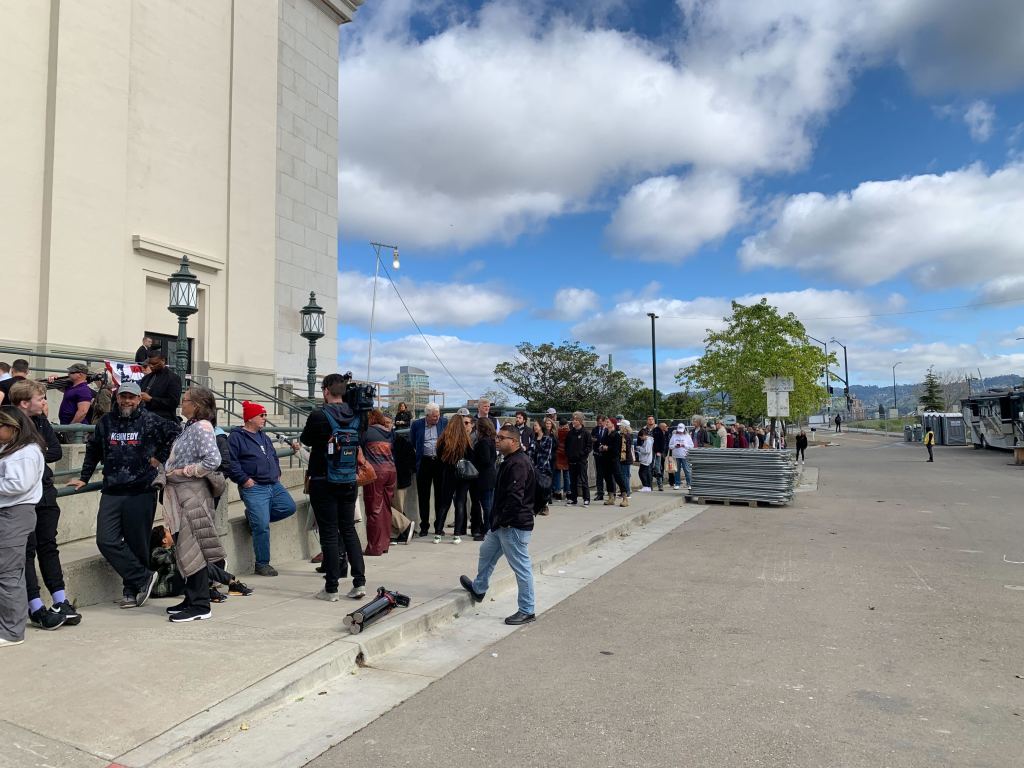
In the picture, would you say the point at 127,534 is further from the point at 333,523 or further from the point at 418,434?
the point at 418,434

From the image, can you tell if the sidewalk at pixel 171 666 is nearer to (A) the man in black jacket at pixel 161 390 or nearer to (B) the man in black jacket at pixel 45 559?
(B) the man in black jacket at pixel 45 559

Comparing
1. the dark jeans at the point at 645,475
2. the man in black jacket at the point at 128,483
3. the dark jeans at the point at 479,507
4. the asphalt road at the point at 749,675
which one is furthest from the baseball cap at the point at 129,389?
the dark jeans at the point at 645,475

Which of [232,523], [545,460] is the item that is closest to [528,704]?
[232,523]

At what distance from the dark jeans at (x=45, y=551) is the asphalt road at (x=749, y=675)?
301cm

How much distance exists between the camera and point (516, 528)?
653cm

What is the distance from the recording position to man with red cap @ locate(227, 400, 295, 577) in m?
7.29

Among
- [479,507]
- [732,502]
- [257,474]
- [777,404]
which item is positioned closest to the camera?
[257,474]

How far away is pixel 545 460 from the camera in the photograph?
44.5ft

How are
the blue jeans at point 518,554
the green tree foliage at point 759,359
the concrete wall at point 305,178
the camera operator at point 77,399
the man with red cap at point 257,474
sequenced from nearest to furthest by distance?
the blue jeans at point 518,554 → the man with red cap at point 257,474 → the camera operator at point 77,399 → the concrete wall at point 305,178 → the green tree foliage at point 759,359

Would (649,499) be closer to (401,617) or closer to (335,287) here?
(401,617)

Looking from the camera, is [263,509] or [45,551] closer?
[45,551]

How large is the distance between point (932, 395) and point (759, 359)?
75.6 metres

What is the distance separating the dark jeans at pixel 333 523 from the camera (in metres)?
6.48

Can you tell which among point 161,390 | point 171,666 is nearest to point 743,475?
point 161,390
